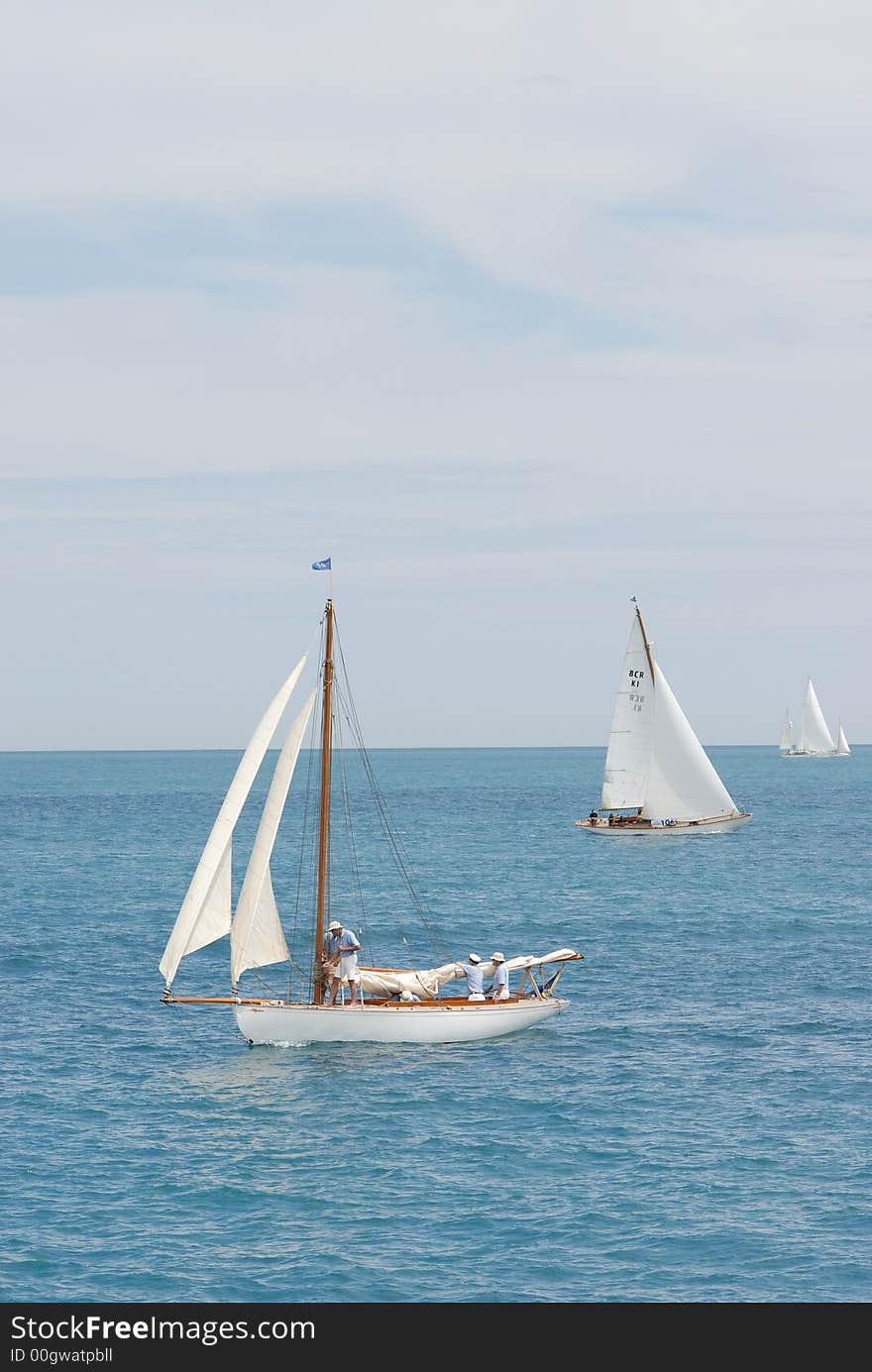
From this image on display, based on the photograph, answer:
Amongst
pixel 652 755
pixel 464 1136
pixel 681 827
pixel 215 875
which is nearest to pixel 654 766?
pixel 652 755

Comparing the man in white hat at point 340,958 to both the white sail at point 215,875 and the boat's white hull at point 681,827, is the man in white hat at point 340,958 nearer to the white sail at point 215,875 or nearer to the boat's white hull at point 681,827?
the white sail at point 215,875

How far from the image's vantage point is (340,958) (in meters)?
42.1

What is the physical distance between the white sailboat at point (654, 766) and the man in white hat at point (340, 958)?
59093 millimetres

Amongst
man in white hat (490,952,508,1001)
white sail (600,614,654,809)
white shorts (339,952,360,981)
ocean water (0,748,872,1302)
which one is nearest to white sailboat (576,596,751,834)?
white sail (600,614,654,809)

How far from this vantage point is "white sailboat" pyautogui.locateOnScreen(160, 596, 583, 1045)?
39.4m

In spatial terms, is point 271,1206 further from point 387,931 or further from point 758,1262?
point 387,931

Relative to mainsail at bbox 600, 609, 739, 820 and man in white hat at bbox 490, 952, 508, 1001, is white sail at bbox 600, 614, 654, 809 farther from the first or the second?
man in white hat at bbox 490, 952, 508, 1001

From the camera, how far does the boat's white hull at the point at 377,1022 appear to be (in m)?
41.2

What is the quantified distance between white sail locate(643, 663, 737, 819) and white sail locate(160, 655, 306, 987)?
63149mm

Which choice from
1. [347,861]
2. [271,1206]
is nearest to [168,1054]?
[271,1206]

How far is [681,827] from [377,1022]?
226 ft

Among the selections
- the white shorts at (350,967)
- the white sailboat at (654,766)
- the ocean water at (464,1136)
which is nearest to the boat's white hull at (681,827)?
the white sailboat at (654,766)

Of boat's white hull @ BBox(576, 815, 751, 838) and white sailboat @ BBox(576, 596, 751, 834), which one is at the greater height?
white sailboat @ BBox(576, 596, 751, 834)
